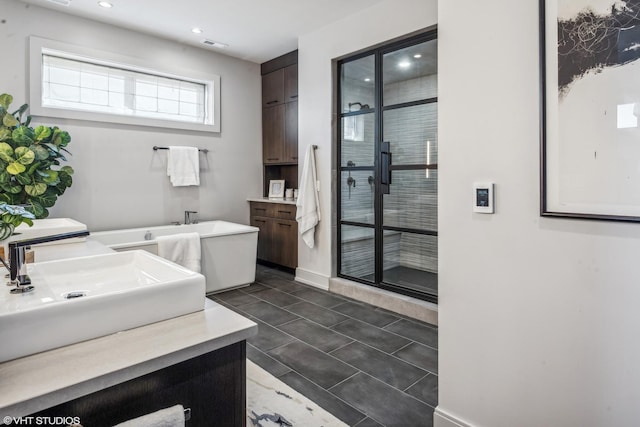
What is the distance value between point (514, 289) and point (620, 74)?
32.0 inches

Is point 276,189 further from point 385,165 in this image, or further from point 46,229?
point 46,229

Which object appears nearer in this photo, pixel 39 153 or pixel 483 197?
pixel 483 197

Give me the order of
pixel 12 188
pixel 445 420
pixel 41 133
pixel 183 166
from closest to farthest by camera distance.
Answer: pixel 445 420, pixel 12 188, pixel 41 133, pixel 183 166

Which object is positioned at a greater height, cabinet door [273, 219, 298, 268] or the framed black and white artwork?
the framed black and white artwork

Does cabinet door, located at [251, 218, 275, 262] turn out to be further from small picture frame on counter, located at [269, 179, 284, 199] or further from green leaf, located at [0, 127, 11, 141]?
green leaf, located at [0, 127, 11, 141]

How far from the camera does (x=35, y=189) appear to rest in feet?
8.48

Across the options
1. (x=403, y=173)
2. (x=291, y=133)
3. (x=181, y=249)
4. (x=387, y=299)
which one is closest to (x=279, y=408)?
(x=387, y=299)

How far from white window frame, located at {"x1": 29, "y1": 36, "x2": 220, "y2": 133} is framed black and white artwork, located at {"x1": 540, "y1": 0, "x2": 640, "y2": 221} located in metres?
4.03

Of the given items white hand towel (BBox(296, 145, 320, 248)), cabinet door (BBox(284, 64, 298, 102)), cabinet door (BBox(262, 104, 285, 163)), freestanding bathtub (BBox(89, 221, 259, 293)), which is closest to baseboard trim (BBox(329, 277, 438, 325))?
white hand towel (BBox(296, 145, 320, 248))

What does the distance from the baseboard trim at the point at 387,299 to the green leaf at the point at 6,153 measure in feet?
9.42

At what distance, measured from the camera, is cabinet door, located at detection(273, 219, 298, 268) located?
4.46 m

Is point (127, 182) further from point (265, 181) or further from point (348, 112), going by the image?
point (348, 112)

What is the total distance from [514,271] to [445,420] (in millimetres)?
767

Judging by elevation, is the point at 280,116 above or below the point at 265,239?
above
